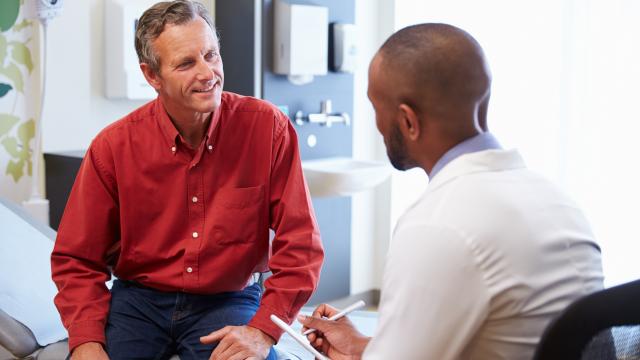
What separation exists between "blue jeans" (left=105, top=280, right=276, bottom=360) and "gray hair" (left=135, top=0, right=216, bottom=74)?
0.50m

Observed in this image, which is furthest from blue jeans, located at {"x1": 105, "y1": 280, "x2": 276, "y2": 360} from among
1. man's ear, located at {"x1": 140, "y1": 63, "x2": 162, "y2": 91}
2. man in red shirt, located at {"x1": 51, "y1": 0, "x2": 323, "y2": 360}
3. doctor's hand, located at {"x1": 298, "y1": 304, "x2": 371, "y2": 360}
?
man's ear, located at {"x1": 140, "y1": 63, "x2": 162, "y2": 91}

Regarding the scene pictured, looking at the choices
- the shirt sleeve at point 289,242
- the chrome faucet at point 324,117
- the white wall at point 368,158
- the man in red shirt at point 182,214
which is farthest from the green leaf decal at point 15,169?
the white wall at point 368,158

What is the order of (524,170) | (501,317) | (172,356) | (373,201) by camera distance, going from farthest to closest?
(373,201), (172,356), (524,170), (501,317)

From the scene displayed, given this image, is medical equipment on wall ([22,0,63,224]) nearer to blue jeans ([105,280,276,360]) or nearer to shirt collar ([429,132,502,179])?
blue jeans ([105,280,276,360])

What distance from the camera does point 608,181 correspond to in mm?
3232

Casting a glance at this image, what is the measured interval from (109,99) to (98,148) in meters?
1.24

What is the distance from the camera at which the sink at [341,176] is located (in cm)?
313

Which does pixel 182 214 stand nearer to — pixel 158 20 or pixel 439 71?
pixel 158 20

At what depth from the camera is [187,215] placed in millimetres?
1808

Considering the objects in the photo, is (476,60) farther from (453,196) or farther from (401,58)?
(453,196)

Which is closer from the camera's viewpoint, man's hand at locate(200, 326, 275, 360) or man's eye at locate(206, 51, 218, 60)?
man's hand at locate(200, 326, 275, 360)

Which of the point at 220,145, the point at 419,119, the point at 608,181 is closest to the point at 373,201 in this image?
the point at 608,181

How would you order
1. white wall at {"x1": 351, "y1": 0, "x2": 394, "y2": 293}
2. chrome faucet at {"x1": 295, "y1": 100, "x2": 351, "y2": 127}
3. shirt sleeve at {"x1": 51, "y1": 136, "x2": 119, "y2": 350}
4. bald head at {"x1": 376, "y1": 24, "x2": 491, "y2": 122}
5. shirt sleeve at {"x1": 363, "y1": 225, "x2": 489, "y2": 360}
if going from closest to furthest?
shirt sleeve at {"x1": 363, "y1": 225, "x2": 489, "y2": 360} < bald head at {"x1": 376, "y1": 24, "x2": 491, "y2": 122} < shirt sleeve at {"x1": 51, "y1": 136, "x2": 119, "y2": 350} < chrome faucet at {"x1": 295, "y1": 100, "x2": 351, "y2": 127} < white wall at {"x1": 351, "y1": 0, "x2": 394, "y2": 293}

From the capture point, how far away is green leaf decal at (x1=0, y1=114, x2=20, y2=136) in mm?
2715
